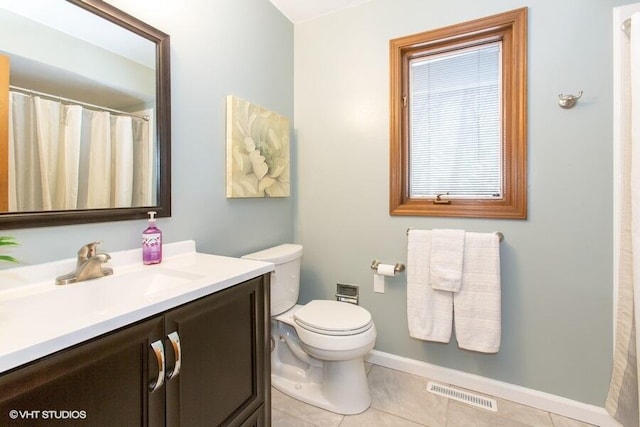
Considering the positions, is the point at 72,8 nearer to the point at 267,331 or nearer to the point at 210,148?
the point at 210,148

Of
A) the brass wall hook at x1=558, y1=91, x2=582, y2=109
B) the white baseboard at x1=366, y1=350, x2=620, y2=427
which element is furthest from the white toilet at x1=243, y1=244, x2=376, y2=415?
the brass wall hook at x1=558, y1=91, x2=582, y2=109

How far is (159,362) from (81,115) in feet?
2.89

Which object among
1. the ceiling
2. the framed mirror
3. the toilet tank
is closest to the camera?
the framed mirror

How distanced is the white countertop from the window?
1.18 meters

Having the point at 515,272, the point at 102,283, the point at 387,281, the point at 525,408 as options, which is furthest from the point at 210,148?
the point at 525,408

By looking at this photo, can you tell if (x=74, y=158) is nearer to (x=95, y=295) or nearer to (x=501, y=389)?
(x=95, y=295)

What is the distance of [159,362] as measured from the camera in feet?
2.50

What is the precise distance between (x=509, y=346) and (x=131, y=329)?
1.79m

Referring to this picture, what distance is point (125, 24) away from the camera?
1157 mm

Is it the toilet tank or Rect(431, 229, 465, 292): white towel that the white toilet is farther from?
Rect(431, 229, 465, 292): white towel

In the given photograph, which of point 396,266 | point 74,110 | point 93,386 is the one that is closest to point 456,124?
point 396,266

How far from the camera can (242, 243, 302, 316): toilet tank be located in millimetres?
1646

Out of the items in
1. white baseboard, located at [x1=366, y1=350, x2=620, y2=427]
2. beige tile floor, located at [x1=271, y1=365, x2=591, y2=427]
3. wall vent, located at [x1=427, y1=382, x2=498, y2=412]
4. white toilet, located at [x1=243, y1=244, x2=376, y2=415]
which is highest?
white toilet, located at [x1=243, y1=244, x2=376, y2=415]

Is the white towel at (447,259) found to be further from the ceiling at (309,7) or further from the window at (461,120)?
the ceiling at (309,7)
